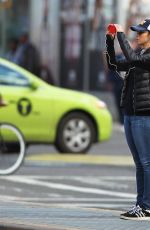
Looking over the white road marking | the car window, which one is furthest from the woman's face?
the car window

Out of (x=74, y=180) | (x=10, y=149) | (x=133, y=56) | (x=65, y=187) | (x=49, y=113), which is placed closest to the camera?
(x=133, y=56)

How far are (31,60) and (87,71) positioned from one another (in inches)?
72.0

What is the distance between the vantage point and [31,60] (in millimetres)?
25672

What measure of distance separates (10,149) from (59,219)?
16.7 ft

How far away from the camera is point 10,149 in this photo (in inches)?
528

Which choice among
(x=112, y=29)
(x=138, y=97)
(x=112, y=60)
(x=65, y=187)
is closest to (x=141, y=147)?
(x=138, y=97)

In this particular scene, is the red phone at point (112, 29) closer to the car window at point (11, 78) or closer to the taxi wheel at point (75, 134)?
the car window at point (11, 78)

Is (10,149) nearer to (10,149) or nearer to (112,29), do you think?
(10,149)

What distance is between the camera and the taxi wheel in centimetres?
1658

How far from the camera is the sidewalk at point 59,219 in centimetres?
794

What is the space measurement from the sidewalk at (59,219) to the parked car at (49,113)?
22.3 feet

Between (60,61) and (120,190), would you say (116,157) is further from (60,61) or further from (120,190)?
(60,61)

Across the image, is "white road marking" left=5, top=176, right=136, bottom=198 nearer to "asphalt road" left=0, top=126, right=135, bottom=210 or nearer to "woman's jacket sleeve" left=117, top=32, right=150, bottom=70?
"asphalt road" left=0, top=126, right=135, bottom=210

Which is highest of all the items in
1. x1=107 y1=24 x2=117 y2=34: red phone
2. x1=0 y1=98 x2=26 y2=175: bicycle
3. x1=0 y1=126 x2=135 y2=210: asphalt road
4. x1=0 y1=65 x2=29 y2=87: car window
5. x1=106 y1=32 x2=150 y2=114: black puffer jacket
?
x1=107 y1=24 x2=117 y2=34: red phone
